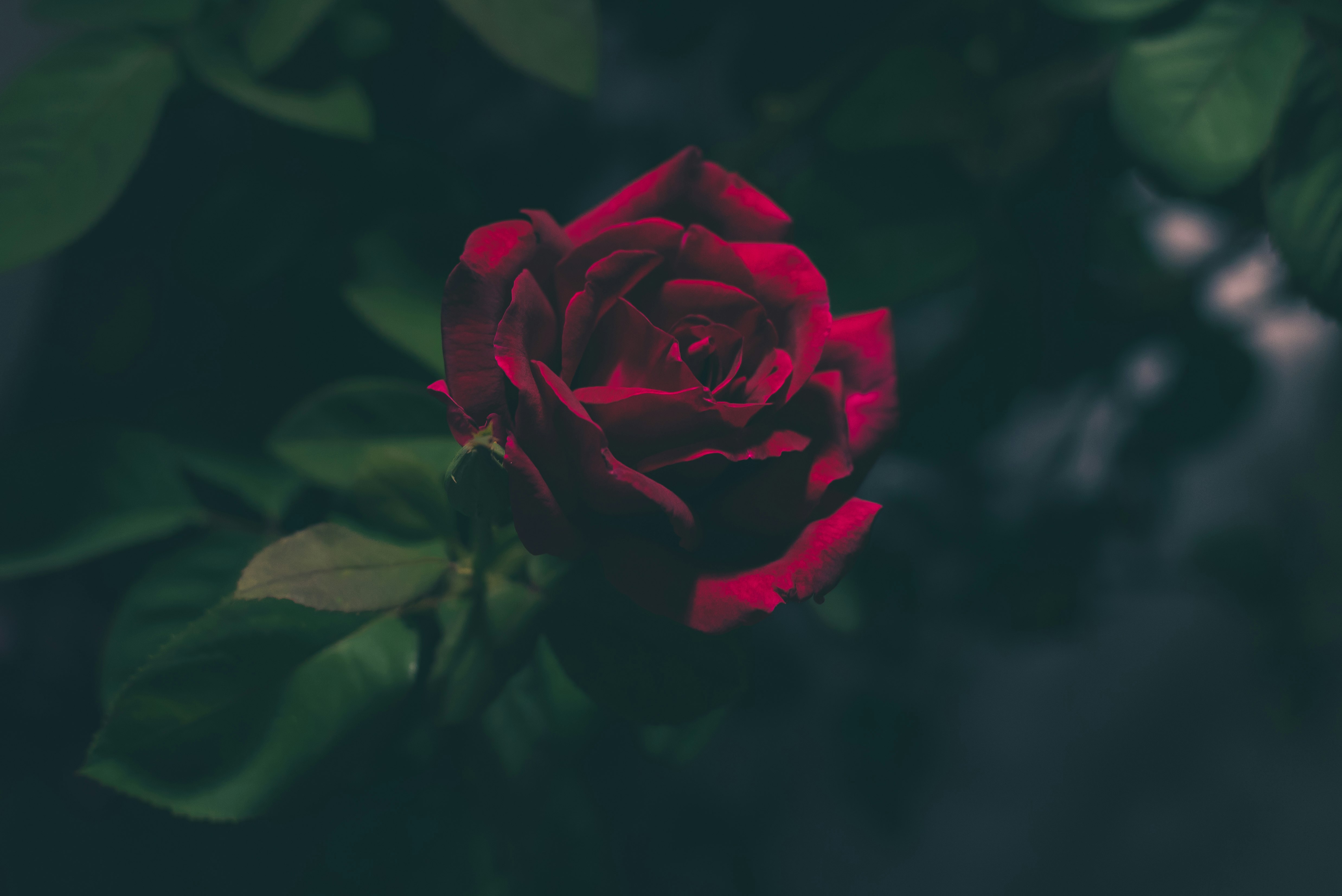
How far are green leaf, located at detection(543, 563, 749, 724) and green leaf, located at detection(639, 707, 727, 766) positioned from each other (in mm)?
98

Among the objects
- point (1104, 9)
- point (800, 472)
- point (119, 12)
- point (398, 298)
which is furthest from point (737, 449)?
point (119, 12)

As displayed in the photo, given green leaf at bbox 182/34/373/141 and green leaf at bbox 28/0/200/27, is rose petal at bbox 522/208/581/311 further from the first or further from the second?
green leaf at bbox 28/0/200/27

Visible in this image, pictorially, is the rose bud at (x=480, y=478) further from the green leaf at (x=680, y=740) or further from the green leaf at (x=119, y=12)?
the green leaf at (x=119, y=12)

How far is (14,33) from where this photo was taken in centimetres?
71

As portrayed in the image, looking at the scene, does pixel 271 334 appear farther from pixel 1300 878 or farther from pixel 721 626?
pixel 1300 878

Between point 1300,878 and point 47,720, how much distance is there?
1482mm

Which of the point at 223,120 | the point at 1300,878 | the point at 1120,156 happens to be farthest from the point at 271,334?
the point at 1300,878

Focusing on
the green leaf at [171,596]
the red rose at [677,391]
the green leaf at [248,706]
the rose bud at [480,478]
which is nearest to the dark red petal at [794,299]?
the red rose at [677,391]

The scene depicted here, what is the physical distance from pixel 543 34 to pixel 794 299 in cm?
23

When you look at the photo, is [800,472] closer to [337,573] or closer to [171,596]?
[337,573]

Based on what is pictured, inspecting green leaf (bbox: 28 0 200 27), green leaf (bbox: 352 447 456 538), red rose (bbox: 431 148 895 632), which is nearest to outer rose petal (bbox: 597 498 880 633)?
red rose (bbox: 431 148 895 632)

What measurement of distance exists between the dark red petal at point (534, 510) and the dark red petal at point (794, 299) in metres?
0.09

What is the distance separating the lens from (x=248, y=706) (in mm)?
330

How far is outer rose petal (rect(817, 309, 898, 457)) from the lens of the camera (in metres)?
0.31
